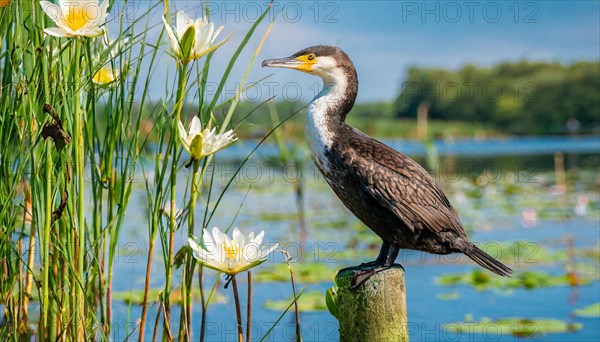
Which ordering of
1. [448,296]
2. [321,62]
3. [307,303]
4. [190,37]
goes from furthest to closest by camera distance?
[448,296]
[307,303]
[321,62]
[190,37]

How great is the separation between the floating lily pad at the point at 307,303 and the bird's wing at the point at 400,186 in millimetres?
2286

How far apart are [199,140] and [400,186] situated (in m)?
0.82

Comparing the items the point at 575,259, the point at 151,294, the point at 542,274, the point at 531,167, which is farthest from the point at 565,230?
the point at 531,167

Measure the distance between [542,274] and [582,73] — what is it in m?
58.9

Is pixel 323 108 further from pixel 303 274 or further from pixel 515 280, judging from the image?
pixel 515 280

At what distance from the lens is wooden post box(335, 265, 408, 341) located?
2344mm

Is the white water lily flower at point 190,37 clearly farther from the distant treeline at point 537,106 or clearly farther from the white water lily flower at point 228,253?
the distant treeline at point 537,106

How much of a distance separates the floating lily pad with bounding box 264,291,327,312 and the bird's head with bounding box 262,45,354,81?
231cm

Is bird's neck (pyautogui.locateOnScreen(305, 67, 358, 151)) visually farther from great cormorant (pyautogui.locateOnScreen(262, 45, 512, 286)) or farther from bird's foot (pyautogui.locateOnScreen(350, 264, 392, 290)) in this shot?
bird's foot (pyautogui.locateOnScreen(350, 264, 392, 290))

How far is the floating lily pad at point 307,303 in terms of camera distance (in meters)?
4.86

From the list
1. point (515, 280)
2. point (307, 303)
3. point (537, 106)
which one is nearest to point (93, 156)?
point (307, 303)

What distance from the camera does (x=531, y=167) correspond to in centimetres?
1825

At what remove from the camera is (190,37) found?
6.79 ft

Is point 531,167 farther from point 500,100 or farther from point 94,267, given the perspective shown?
point 500,100
